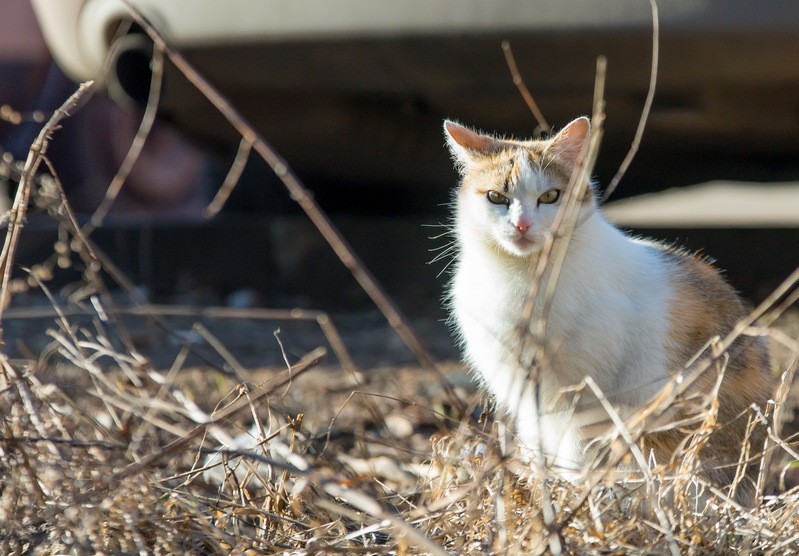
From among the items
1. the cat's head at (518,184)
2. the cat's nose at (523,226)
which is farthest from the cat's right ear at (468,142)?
the cat's nose at (523,226)

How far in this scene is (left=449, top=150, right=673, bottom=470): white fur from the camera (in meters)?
1.78

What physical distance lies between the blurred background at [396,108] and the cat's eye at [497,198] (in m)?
0.49

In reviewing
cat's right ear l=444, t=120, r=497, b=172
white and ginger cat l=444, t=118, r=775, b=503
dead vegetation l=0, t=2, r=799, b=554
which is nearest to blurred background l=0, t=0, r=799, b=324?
cat's right ear l=444, t=120, r=497, b=172

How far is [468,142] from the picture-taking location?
212cm

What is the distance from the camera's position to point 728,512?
139cm

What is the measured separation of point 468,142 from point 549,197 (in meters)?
0.24

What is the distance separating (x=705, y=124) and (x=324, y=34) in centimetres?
148

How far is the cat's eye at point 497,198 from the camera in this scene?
2029 millimetres

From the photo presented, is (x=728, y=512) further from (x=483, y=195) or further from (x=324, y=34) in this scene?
(x=324, y=34)

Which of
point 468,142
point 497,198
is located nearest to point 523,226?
point 497,198

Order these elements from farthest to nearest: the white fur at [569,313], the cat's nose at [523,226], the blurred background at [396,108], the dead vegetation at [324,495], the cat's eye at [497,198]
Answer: the blurred background at [396,108] → the cat's eye at [497,198] → the cat's nose at [523,226] → the white fur at [569,313] → the dead vegetation at [324,495]

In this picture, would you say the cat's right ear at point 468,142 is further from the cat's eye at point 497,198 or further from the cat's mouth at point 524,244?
the cat's mouth at point 524,244

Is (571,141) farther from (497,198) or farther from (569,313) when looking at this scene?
(569,313)

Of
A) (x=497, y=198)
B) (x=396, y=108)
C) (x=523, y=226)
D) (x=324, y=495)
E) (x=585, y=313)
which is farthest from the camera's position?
(x=396, y=108)
